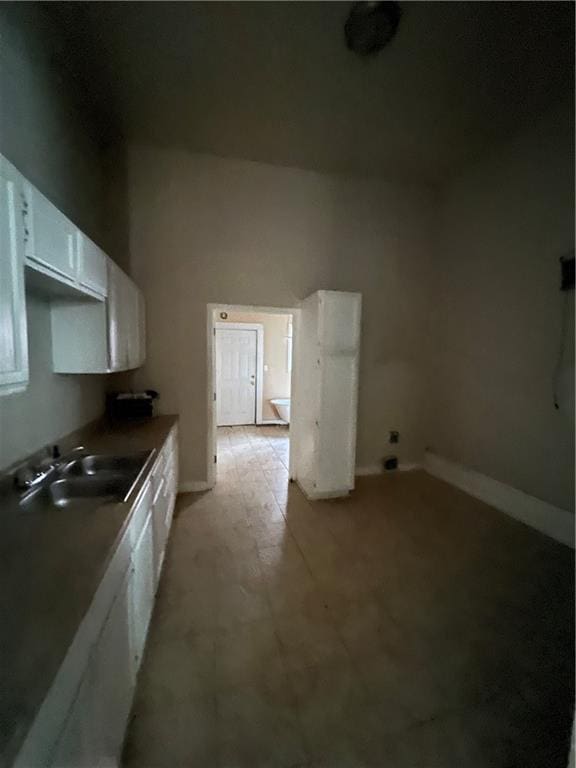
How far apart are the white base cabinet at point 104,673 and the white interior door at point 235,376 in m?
4.64

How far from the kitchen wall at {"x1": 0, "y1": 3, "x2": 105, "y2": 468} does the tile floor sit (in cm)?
126

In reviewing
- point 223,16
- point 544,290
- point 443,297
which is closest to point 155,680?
point 223,16

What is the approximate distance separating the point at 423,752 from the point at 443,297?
3.82 m

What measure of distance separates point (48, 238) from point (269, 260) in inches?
92.9

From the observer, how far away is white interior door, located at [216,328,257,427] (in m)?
6.19

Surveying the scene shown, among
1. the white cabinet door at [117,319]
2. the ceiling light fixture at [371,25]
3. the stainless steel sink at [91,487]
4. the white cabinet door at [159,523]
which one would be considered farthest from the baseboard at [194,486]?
the ceiling light fixture at [371,25]

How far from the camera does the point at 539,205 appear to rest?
2670 mm

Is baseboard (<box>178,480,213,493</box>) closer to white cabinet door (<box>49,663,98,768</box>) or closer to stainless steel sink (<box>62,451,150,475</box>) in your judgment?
stainless steel sink (<box>62,451,150,475</box>)

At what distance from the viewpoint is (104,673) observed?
0.92m

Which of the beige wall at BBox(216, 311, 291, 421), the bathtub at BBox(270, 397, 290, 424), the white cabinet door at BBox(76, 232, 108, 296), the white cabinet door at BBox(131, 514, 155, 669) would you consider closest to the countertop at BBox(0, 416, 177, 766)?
the white cabinet door at BBox(131, 514, 155, 669)

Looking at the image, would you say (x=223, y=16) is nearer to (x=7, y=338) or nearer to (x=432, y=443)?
(x=7, y=338)

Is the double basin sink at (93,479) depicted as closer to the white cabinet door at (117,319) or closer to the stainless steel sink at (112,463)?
the stainless steel sink at (112,463)

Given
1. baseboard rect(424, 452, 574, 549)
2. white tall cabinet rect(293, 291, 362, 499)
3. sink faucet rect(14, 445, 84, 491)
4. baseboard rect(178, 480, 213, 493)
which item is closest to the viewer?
sink faucet rect(14, 445, 84, 491)

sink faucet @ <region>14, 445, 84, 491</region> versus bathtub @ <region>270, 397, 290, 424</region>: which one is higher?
sink faucet @ <region>14, 445, 84, 491</region>
